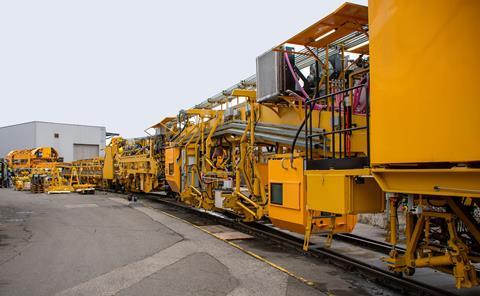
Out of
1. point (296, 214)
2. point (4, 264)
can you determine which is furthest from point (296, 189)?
point (4, 264)

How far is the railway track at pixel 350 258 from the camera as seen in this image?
500 centimetres

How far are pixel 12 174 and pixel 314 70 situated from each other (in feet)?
107

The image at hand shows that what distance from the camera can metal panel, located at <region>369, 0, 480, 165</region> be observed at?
3.26 meters

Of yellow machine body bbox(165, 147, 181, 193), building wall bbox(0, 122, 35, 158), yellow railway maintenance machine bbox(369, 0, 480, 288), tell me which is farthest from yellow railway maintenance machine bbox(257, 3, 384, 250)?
building wall bbox(0, 122, 35, 158)

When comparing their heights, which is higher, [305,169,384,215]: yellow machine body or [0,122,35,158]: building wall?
[0,122,35,158]: building wall

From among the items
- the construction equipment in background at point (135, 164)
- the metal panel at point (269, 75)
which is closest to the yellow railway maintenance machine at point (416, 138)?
the metal panel at point (269, 75)

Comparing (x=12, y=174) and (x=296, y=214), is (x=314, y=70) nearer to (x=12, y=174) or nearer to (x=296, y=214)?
(x=296, y=214)

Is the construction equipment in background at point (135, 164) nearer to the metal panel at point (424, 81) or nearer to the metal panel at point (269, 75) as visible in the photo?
the metal panel at point (269, 75)

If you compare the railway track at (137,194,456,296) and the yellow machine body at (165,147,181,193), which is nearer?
the railway track at (137,194,456,296)

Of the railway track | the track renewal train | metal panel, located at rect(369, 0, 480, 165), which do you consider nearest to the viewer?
metal panel, located at rect(369, 0, 480, 165)

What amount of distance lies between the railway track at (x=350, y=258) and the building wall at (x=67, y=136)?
130 feet

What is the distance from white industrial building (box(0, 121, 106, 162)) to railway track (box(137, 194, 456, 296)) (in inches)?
1559

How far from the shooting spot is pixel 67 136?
47.5m

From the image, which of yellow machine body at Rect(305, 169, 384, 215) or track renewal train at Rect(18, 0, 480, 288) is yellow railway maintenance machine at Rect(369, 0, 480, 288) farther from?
yellow machine body at Rect(305, 169, 384, 215)
